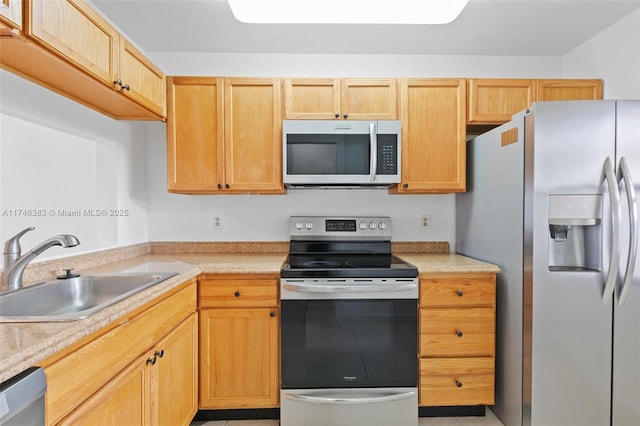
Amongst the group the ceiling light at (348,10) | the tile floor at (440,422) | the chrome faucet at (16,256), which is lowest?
the tile floor at (440,422)

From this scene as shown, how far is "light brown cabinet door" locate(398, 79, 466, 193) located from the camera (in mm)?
2262

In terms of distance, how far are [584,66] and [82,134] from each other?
3258 mm

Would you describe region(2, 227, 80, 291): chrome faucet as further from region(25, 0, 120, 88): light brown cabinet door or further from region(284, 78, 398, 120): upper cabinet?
region(284, 78, 398, 120): upper cabinet

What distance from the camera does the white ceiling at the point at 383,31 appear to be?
6.44ft

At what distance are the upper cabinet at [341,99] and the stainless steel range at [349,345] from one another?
101 centimetres

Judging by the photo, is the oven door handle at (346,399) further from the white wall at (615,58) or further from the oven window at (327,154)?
the white wall at (615,58)

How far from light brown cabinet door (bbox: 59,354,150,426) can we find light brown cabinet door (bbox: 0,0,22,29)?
1192 mm

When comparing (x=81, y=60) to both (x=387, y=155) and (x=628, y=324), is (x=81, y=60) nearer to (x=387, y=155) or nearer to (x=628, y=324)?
(x=387, y=155)

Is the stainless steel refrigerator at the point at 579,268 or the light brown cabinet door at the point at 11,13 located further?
the stainless steel refrigerator at the point at 579,268

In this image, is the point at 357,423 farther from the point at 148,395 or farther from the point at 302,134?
the point at 302,134

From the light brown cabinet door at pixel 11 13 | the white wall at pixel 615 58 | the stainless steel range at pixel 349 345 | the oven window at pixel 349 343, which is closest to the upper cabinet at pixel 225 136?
the stainless steel range at pixel 349 345

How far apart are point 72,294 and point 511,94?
2.77 meters

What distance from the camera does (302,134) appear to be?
7.10 feet

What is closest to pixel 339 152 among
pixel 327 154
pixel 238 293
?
pixel 327 154
